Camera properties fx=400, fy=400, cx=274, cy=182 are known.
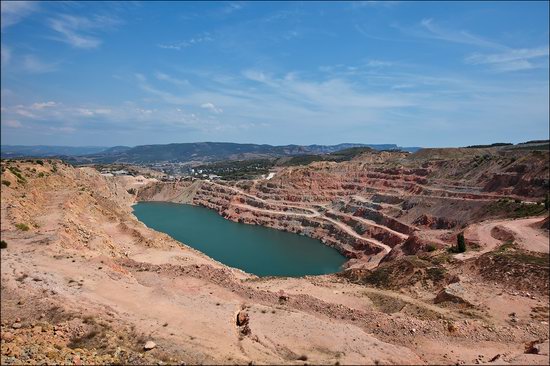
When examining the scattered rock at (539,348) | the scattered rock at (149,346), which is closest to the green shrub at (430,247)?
the scattered rock at (539,348)

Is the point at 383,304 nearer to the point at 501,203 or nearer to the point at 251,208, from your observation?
the point at 501,203

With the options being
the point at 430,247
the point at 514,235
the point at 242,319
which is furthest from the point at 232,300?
the point at 514,235

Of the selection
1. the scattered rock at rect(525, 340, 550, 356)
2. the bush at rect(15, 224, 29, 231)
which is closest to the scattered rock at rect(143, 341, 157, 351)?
the scattered rock at rect(525, 340, 550, 356)

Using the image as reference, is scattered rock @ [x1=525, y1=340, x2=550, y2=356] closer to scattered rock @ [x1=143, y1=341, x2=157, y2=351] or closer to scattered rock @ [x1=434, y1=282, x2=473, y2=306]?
scattered rock @ [x1=434, y1=282, x2=473, y2=306]

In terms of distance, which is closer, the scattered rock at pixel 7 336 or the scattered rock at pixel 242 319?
the scattered rock at pixel 7 336

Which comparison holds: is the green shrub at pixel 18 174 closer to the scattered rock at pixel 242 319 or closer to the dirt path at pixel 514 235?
the scattered rock at pixel 242 319

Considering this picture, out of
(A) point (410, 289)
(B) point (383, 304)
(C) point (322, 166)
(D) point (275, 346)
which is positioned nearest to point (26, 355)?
(D) point (275, 346)

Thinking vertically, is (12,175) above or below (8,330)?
above
